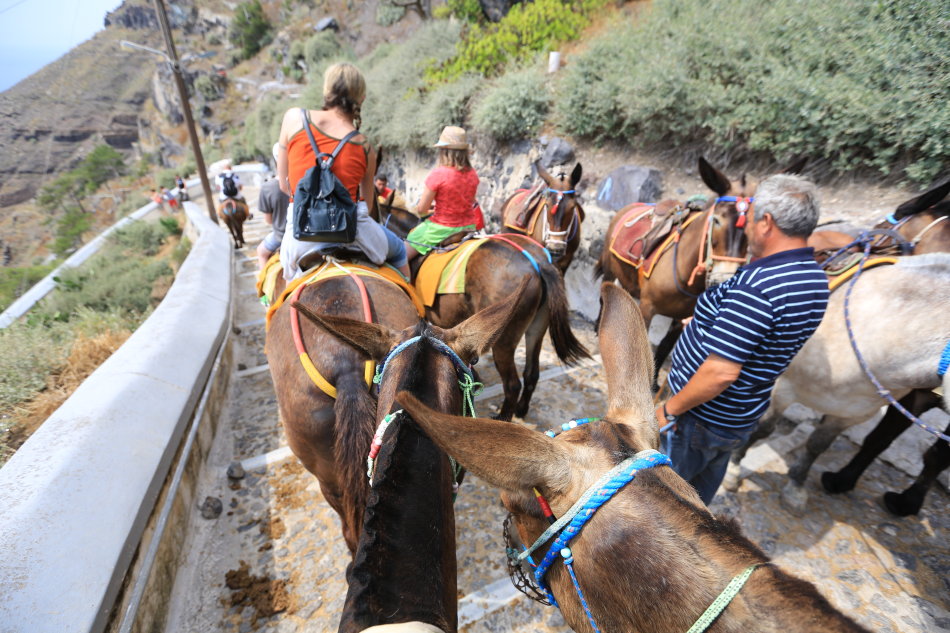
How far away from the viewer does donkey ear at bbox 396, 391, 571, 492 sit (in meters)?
0.89

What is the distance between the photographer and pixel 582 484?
103 centimetres

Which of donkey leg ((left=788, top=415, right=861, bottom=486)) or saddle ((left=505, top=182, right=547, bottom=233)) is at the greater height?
saddle ((left=505, top=182, right=547, bottom=233))

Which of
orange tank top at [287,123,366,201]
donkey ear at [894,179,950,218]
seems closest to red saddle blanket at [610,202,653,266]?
donkey ear at [894,179,950,218]

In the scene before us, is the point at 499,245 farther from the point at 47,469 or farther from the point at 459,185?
the point at 47,469

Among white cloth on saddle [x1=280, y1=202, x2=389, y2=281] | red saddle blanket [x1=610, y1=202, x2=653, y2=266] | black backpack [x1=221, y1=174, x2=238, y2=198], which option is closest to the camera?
white cloth on saddle [x1=280, y1=202, x2=389, y2=281]

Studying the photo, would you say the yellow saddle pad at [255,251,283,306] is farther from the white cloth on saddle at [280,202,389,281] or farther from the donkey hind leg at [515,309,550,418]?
→ the donkey hind leg at [515,309,550,418]

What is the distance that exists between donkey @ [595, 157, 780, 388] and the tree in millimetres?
69934

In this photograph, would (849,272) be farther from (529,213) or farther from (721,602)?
(529,213)

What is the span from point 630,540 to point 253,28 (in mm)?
74127

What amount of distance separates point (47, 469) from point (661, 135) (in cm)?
823

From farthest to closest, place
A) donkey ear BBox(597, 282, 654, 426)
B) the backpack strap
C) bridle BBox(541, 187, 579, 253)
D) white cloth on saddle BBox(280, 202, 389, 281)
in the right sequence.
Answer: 1. bridle BBox(541, 187, 579, 253)
2. white cloth on saddle BBox(280, 202, 389, 281)
3. the backpack strap
4. donkey ear BBox(597, 282, 654, 426)

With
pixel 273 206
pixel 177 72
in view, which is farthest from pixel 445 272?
pixel 177 72

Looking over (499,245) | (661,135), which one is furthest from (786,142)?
(499,245)

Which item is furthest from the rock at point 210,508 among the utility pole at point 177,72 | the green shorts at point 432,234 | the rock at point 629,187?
the utility pole at point 177,72
